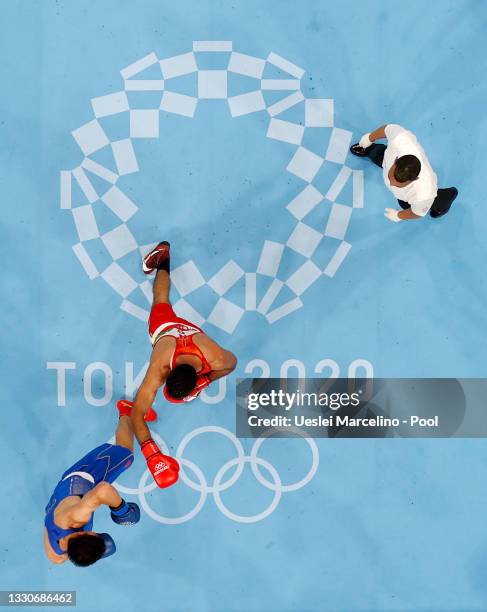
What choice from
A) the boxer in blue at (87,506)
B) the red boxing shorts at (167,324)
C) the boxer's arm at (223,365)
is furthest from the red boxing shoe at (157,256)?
the boxer in blue at (87,506)

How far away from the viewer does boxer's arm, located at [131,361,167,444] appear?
12.4 ft

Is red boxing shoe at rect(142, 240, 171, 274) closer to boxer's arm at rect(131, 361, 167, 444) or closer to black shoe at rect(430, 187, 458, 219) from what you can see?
boxer's arm at rect(131, 361, 167, 444)

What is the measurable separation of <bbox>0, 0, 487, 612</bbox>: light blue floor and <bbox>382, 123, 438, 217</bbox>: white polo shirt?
17.5 inches

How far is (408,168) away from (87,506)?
316 cm

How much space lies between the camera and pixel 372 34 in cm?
440

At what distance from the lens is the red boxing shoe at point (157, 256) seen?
4293 millimetres

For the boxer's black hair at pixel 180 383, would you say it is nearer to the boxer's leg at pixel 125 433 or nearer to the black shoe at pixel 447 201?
the boxer's leg at pixel 125 433

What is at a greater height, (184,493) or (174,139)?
(174,139)

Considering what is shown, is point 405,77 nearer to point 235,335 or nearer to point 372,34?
point 372,34

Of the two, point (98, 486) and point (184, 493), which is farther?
point (184, 493)

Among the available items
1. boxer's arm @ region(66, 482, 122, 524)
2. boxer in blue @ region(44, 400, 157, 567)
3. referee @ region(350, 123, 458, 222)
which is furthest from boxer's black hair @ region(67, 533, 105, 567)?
referee @ region(350, 123, 458, 222)

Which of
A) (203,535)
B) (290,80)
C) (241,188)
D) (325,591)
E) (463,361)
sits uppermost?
(290,80)

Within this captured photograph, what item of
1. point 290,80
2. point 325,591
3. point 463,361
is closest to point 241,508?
point 325,591

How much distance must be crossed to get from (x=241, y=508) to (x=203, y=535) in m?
0.39
